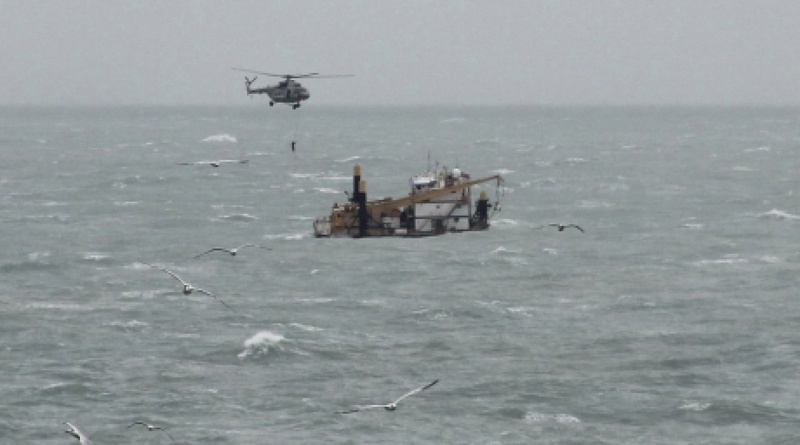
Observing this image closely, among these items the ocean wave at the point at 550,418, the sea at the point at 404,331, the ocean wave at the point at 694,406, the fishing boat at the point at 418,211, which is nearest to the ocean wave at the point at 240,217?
the sea at the point at 404,331

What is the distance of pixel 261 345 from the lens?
7456 cm

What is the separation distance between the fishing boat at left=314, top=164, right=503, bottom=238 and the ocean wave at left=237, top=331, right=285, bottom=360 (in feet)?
95.8

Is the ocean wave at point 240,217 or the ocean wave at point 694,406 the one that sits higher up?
the ocean wave at point 694,406

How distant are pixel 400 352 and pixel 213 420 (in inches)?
586

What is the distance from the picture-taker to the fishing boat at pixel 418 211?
105000mm

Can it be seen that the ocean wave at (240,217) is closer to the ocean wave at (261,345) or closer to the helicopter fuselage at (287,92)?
the helicopter fuselage at (287,92)

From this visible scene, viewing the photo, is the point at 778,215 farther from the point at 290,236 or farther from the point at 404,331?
the point at 404,331

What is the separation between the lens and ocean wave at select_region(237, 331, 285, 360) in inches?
2891

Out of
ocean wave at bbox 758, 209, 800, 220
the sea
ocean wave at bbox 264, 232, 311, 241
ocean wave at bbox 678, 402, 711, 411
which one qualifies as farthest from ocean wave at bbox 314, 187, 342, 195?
ocean wave at bbox 678, 402, 711, 411

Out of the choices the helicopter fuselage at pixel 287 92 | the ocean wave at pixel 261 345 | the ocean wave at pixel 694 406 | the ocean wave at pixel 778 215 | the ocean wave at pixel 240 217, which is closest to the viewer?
the ocean wave at pixel 694 406

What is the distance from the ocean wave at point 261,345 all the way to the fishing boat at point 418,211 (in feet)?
95.8

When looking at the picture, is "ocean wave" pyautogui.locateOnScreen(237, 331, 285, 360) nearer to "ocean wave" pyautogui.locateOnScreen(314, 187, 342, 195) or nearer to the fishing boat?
the fishing boat

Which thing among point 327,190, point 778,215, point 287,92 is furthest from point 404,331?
point 327,190

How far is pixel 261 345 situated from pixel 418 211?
3474 cm
